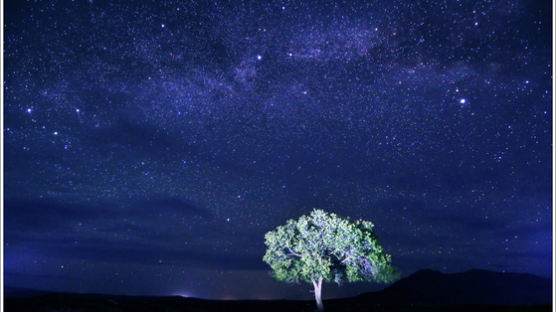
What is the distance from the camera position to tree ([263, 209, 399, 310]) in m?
33.6

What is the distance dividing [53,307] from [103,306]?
3.53m

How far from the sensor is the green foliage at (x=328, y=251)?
33.6m

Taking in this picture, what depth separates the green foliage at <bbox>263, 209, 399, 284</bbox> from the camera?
3359 centimetres

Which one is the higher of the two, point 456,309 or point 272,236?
point 272,236

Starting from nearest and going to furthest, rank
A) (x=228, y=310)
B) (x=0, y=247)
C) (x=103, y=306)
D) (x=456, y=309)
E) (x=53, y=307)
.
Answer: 1. (x=0, y=247)
2. (x=53, y=307)
3. (x=103, y=306)
4. (x=456, y=309)
5. (x=228, y=310)

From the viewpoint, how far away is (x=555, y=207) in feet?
48.8

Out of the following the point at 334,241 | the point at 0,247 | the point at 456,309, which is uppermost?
the point at 334,241

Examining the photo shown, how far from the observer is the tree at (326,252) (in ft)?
110

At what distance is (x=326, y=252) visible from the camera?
3556cm

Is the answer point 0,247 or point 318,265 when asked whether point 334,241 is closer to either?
point 318,265

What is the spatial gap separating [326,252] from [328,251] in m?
0.21

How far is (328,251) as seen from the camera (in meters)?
35.5

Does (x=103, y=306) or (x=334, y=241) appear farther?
(x=334, y=241)

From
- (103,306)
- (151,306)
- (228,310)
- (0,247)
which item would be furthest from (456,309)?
(0,247)
